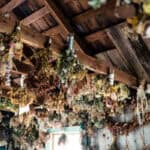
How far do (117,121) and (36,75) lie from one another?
2.74 metres

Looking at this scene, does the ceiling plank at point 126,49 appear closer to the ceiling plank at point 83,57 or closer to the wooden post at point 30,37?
the ceiling plank at point 83,57

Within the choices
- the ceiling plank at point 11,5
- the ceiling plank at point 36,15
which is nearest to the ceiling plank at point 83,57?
the ceiling plank at point 36,15

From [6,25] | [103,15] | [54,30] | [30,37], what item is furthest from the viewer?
[54,30]

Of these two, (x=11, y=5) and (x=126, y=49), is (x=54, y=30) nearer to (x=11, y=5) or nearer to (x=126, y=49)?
(x=11, y=5)

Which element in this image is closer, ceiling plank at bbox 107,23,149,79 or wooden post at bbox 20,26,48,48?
wooden post at bbox 20,26,48,48

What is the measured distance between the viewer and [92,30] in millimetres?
4898

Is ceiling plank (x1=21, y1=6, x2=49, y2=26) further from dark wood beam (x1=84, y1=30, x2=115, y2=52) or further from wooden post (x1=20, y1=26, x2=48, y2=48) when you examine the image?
wooden post (x1=20, y1=26, x2=48, y2=48)

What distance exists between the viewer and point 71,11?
4730mm

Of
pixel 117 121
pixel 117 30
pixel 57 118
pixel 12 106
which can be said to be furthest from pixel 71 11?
pixel 57 118

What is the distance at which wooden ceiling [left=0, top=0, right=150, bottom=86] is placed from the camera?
454 centimetres

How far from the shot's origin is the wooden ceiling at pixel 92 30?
14.9 feet

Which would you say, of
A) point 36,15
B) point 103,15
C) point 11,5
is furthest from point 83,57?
point 11,5

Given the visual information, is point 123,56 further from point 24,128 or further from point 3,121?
point 3,121

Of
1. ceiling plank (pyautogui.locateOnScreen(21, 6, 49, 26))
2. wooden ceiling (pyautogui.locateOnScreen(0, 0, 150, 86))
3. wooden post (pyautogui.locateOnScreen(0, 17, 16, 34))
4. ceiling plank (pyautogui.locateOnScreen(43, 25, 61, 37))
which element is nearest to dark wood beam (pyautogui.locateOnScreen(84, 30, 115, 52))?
wooden ceiling (pyautogui.locateOnScreen(0, 0, 150, 86))
